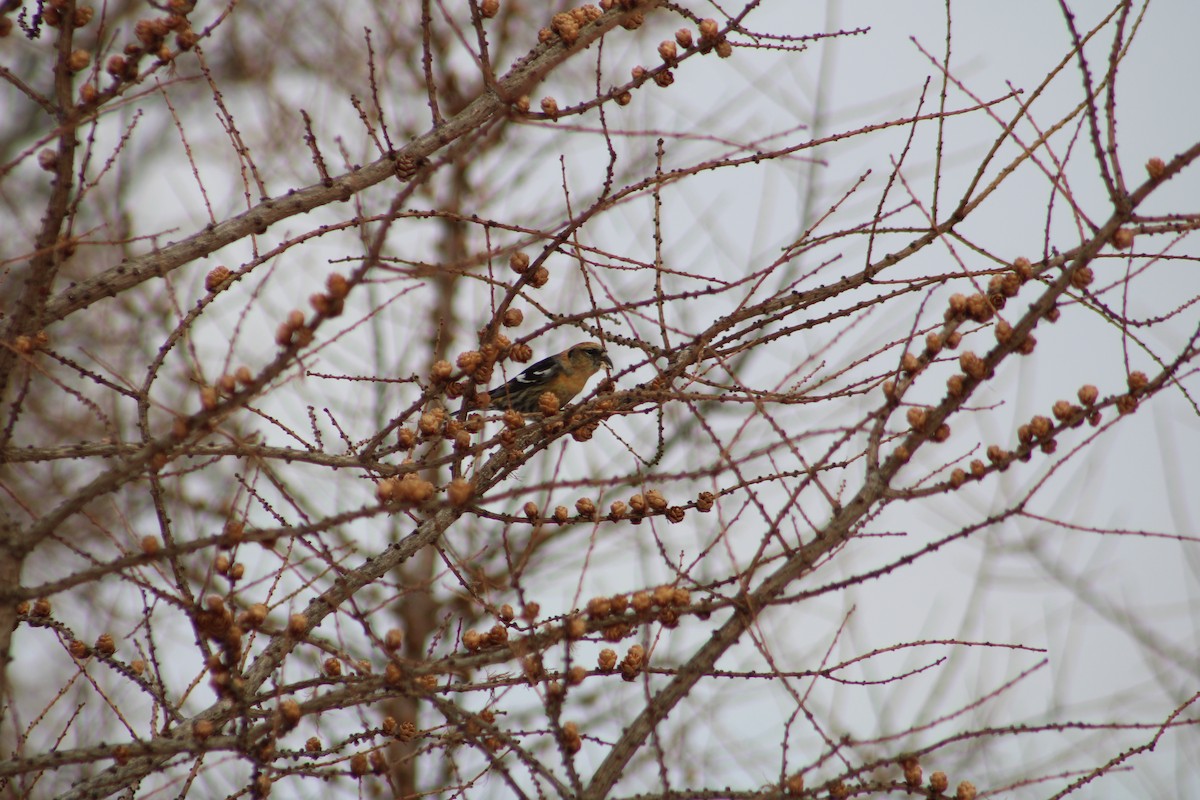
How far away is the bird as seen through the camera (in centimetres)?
830

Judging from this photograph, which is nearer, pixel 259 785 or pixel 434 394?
pixel 259 785

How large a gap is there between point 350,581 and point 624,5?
7.29 feet

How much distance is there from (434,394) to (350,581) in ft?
2.44

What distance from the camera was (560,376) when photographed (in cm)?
833

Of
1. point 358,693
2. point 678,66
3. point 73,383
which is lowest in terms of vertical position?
point 358,693

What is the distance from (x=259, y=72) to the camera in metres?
11.5

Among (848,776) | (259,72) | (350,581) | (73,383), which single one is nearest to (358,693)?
(350,581)

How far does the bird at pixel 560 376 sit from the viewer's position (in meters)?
8.30

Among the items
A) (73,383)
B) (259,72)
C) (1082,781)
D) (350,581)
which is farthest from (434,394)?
(73,383)

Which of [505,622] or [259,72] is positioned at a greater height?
[259,72]

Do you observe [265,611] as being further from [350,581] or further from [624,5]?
[624,5]

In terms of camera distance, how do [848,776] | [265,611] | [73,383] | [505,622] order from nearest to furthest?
[848,776], [265,611], [505,622], [73,383]

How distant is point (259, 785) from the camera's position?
2.83m

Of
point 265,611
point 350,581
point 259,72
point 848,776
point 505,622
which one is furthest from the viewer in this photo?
point 259,72
